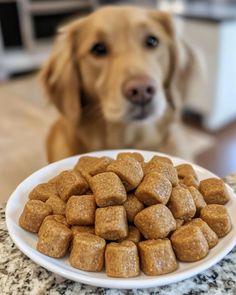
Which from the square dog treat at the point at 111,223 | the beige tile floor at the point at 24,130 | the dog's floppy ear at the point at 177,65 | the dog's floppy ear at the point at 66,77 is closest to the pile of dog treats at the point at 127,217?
the square dog treat at the point at 111,223

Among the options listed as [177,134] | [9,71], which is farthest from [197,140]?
[9,71]

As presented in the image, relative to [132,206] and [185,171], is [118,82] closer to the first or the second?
[185,171]

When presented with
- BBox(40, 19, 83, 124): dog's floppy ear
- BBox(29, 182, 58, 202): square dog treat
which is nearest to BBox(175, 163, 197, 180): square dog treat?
BBox(29, 182, 58, 202): square dog treat

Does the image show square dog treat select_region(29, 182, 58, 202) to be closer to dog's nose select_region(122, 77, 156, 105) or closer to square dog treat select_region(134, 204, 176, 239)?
square dog treat select_region(134, 204, 176, 239)

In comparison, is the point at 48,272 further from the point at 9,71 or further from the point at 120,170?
the point at 9,71

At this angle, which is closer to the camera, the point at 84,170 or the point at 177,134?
the point at 84,170

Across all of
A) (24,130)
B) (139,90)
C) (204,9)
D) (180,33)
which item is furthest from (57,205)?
(204,9)
